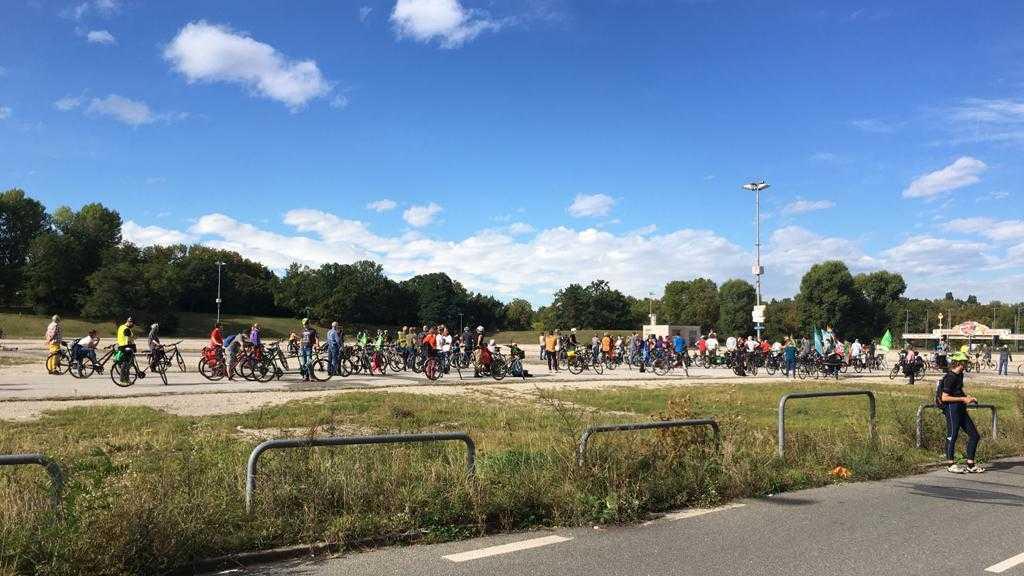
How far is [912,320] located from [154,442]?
161 metres

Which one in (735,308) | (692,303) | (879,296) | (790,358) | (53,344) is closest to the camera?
(53,344)

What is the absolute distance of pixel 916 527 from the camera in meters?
6.16

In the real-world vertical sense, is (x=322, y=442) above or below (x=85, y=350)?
below

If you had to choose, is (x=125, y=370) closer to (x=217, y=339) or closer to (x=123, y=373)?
(x=123, y=373)

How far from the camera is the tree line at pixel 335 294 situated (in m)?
85.6

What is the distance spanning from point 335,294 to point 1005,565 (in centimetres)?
10891

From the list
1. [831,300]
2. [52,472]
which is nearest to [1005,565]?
[52,472]

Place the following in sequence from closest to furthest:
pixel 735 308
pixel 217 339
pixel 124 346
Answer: pixel 124 346 → pixel 217 339 → pixel 735 308

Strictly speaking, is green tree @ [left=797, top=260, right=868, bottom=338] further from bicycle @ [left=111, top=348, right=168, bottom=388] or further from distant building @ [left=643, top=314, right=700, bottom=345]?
bicycle @ [left=111, top=348, right=168, bottom=388]

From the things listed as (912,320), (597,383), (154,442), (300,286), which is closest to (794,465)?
(154,442)

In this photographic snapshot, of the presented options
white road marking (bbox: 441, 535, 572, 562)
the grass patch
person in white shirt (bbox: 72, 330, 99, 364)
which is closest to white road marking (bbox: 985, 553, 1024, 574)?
the grass patch

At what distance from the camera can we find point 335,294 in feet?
359

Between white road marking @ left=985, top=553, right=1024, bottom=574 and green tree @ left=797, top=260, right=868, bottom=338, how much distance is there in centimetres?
9244

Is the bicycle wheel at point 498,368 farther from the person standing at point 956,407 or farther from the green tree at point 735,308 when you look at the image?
the green tree at point 735,308
